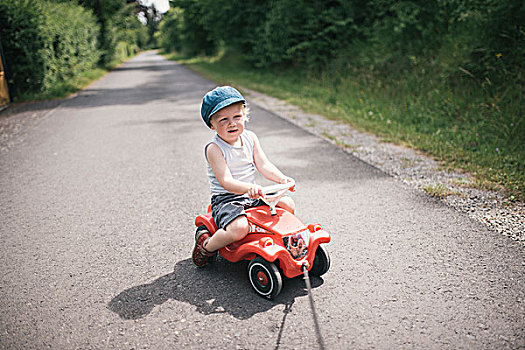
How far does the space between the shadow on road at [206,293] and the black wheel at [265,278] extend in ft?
0.19

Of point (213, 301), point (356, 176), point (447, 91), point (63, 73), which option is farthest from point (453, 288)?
point (63, 73)

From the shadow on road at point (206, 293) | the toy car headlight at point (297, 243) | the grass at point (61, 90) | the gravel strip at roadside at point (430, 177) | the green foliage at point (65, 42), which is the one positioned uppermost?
the green foliage at point (65, 42)

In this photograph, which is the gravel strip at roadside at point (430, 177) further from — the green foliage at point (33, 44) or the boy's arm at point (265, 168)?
the green foliage at point (33, 44)

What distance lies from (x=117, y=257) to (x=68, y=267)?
37 cm

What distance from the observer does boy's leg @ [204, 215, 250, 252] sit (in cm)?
289

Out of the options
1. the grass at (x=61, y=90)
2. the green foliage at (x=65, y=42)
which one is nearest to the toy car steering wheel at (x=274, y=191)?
the grass at (x=61, y=90)

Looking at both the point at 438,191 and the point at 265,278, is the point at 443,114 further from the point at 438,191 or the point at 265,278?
the point at 265,278

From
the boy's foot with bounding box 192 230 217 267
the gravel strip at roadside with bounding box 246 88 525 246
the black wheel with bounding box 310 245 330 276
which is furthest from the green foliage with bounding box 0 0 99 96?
the black wheel with bounding box 310 245 330 276

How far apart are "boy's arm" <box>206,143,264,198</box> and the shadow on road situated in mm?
682

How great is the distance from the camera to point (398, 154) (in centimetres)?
587

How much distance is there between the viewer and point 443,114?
7527 millimetres

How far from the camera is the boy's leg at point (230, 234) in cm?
289

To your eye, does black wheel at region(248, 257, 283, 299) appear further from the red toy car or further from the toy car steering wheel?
the toy car steering wheel

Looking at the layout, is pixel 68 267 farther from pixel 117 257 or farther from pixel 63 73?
pixel 63 73
